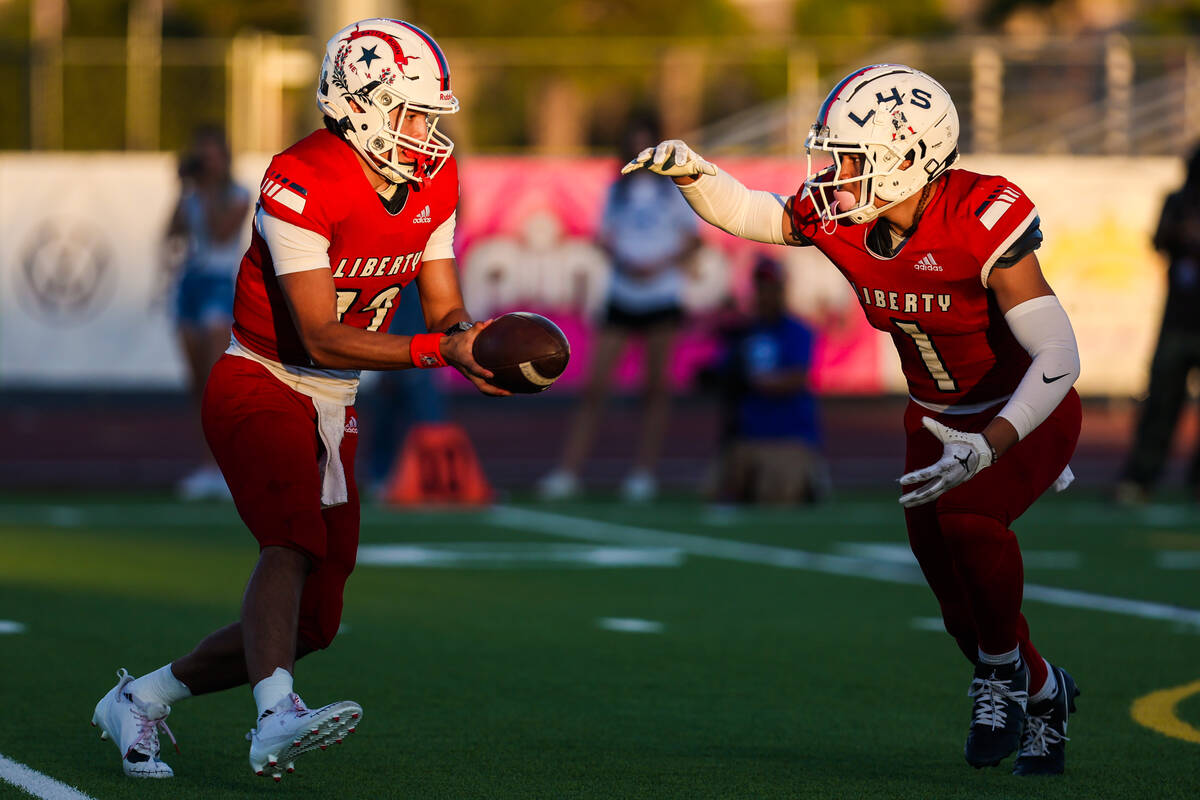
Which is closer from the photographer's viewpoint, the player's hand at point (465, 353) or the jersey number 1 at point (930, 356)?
the player's hand at point (465, 353)

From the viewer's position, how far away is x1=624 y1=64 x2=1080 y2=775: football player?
4.73 metres

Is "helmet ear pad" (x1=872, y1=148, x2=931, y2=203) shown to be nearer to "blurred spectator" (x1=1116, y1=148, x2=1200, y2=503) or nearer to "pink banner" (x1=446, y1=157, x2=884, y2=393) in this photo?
"blurred spectator" (x1=1116, y1=148, x2=1200, y2=503)

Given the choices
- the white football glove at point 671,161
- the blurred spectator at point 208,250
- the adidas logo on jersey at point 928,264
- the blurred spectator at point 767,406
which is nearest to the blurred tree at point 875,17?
the blurred spectator at point 767,406

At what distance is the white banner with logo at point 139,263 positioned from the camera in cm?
1792

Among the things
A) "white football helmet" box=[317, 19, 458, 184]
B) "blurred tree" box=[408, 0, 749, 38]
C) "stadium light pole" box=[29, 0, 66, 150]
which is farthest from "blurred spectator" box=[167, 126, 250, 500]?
"blurred tree" box=[408, 0, 749, 38]

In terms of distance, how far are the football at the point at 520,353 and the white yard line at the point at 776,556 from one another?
375 centimetres

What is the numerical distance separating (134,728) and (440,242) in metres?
1.47

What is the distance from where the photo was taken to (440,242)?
510 cm

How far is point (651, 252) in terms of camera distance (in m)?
11.5

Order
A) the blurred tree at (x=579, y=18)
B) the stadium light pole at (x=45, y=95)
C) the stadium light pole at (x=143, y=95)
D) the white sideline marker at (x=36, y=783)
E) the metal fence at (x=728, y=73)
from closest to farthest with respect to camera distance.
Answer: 1. the white sideline marker at (x=36, y=783)
2. the metal fence at (x=728, y=73)
3. the stadium light pole at (x=45, y=95)
4. the stadium light pole at (x=143, y=95)
5. the blurred tree at (x=579, y=18)

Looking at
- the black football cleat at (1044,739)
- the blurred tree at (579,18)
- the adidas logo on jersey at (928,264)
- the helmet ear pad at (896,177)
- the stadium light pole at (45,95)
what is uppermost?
the blurred tree at (579,18)

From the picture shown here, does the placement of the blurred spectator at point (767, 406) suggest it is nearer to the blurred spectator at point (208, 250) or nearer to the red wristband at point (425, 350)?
the blurred spectator at point (208, 250)

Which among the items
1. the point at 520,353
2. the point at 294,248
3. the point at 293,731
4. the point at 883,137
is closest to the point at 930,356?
the point at 883,137

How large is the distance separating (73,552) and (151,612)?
6.39ft
